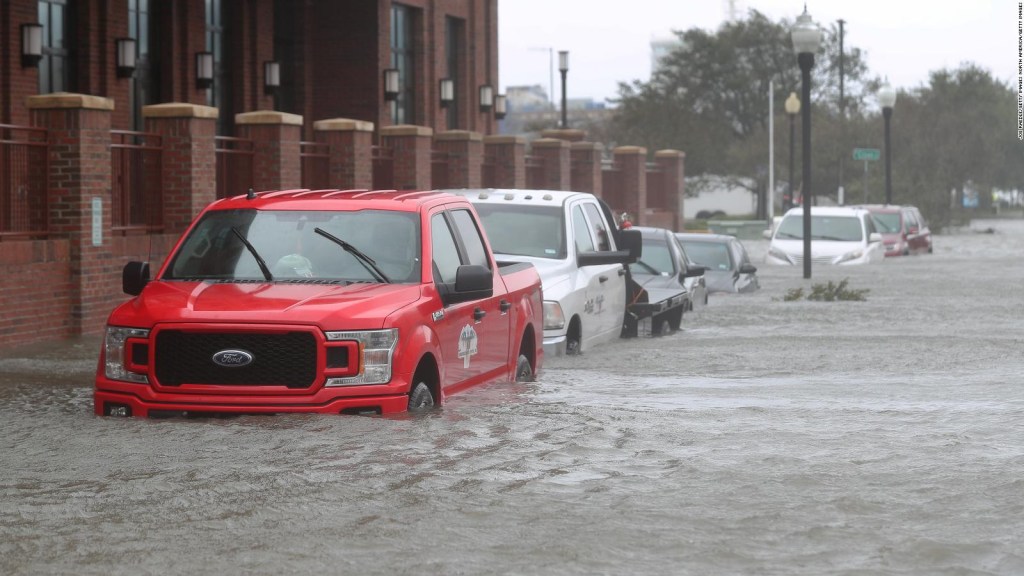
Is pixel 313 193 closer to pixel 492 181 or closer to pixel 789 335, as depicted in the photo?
pixel 789 335

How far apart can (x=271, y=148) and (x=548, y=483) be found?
48.4ft

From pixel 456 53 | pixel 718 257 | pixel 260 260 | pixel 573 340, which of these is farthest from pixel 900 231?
pixel 260 260

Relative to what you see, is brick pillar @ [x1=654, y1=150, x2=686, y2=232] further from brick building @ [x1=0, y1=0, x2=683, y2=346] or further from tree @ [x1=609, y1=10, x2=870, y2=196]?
tree @ [x1=609, y1=10, x2=870, y2=196]

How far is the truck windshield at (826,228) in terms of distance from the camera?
3700 cm

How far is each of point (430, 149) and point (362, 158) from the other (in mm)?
4443

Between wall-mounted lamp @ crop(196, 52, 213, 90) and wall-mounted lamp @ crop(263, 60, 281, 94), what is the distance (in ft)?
8.18

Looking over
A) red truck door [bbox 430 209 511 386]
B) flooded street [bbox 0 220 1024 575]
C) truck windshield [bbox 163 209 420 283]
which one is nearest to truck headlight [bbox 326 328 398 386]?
flooded street [bbox 0 220 1024 575]

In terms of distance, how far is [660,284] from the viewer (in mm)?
20359

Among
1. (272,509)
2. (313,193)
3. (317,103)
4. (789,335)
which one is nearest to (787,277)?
(317,103)

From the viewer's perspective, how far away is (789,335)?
18516 mm

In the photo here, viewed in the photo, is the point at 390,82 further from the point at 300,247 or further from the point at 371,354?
the point at 371,354

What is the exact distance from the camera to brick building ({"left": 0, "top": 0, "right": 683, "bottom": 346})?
1742cm

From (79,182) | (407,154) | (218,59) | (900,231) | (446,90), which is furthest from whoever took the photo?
(900,231)

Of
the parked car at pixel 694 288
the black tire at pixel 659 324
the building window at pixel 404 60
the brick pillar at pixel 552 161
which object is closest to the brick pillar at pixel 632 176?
the brick pillar at pixel 552 161
